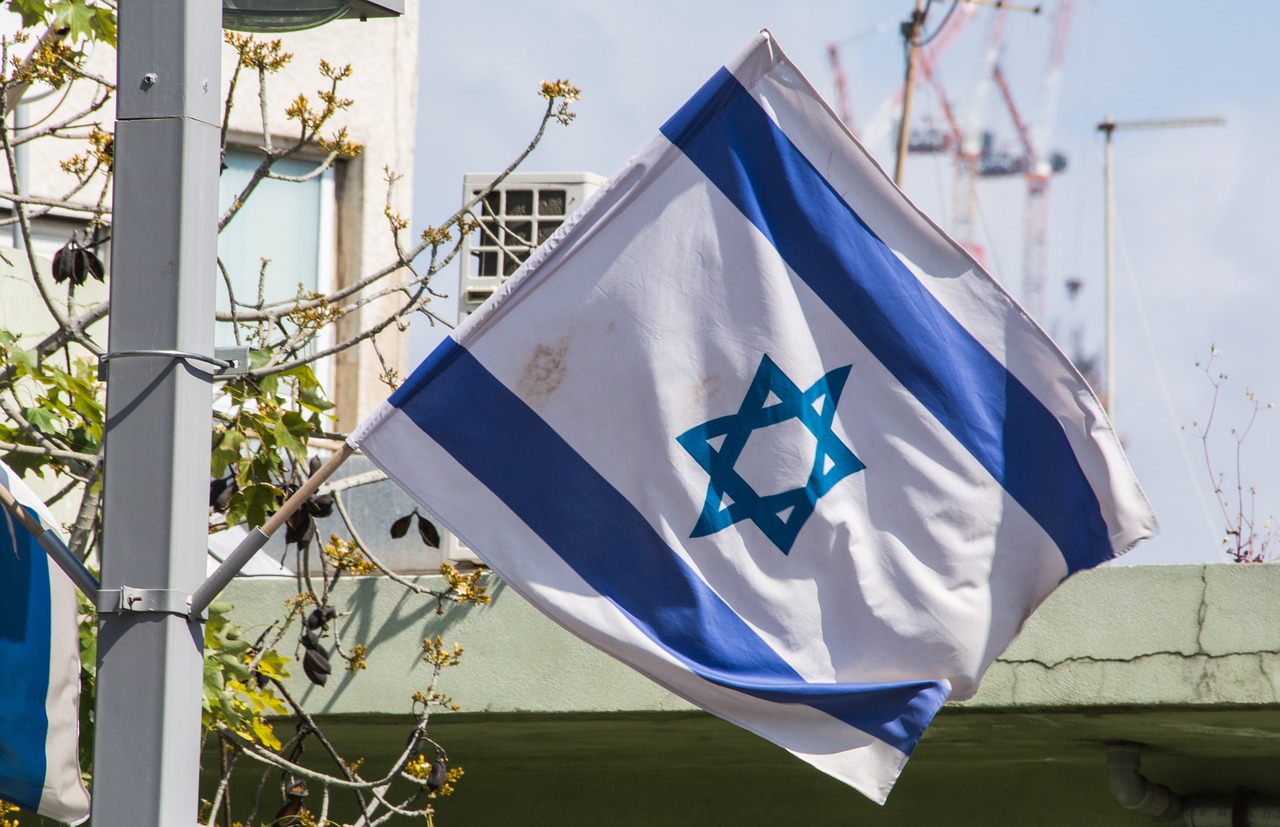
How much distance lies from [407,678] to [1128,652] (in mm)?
2598

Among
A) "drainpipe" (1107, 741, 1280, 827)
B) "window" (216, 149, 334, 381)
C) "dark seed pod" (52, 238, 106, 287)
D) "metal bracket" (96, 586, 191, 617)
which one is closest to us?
"metal bracket" (96, 586, 191, 617)

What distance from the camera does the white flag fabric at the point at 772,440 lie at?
140 inches

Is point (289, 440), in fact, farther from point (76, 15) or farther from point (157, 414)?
point (157, 414)

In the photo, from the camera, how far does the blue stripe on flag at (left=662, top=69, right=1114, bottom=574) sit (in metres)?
3.76

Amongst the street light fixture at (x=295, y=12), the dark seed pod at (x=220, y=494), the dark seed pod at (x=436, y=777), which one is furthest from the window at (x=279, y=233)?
the street light fixture at (x=295, y=12)

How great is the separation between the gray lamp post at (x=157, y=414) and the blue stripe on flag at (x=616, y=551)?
0.50 metres

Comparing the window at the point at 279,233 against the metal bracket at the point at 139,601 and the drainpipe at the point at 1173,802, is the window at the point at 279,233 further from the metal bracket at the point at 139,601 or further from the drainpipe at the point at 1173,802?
the metal bracket at the point at 139,601

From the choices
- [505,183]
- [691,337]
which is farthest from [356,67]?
[691,337]

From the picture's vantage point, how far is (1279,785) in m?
7.24

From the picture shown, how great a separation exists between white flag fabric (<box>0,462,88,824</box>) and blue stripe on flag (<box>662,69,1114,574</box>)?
1.76 meters

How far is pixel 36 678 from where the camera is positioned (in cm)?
409

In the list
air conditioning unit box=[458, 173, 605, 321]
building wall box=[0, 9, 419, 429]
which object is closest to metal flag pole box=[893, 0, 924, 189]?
building wall box=[0, 9, 419, 429]

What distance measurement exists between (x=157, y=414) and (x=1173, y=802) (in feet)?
17.2

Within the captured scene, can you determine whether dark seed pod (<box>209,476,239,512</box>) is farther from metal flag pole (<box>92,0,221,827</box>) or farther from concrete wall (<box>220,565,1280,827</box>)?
metal flag pole (<box>92,0,221,827</box>)
